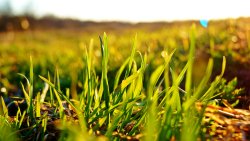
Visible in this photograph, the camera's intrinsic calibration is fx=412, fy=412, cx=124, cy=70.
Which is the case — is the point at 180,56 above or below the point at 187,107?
below

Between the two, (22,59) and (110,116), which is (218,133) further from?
(22,59)

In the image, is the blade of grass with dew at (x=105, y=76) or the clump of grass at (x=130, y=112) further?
the blade of grass with dew at (x=105, y=76)

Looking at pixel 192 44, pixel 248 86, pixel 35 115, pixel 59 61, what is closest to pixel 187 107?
pixel 192 44

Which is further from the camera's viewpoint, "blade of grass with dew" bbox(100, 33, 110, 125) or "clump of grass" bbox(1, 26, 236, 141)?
"blade of grass with dew" bbox(100, 33, 110, 125)

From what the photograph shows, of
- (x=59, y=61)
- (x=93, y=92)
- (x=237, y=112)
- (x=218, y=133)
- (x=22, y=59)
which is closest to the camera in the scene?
(x=218, y=133)

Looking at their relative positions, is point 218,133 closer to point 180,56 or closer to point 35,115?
point 35,115

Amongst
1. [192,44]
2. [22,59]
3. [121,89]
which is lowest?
[22,59]

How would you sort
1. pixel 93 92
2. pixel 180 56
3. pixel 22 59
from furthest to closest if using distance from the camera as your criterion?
pixel 22 59 < pixel 180 56 < pixel 93 92

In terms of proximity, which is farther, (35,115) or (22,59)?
(22,59)

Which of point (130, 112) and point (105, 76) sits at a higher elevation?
point (105, 76)
